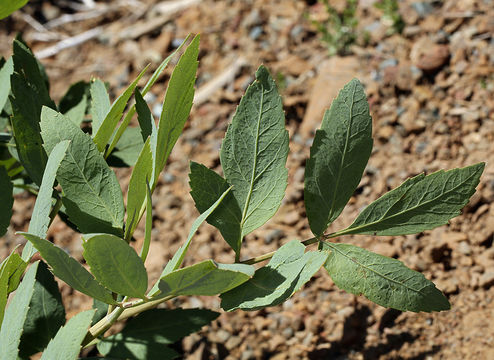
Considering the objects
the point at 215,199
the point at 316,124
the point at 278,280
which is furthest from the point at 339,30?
the point at 278,280

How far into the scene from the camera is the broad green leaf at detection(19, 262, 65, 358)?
→ 50.2 inches

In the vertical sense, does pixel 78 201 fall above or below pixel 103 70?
above

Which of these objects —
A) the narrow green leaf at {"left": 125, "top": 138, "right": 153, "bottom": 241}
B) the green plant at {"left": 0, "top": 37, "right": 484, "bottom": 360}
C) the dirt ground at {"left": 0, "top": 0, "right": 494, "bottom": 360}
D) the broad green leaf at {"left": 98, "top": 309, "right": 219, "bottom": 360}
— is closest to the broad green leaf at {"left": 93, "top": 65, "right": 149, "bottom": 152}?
the green plant at {"left": 0, "top": 37, "right": 484, "bottom": 360}

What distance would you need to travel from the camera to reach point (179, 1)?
3.12 m

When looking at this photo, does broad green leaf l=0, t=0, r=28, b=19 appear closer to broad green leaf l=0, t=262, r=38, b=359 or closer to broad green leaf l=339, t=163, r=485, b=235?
broad green leaf l=0, t=262, r=38, b=359

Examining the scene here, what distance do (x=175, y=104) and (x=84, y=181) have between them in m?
0.22

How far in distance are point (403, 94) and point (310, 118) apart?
36 centimetres

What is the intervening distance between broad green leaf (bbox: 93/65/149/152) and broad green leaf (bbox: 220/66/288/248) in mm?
185

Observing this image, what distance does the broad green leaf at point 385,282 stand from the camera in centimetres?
104

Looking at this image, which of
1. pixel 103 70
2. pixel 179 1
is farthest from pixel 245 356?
pixel 179 1

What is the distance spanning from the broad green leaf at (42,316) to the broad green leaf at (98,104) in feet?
1.18

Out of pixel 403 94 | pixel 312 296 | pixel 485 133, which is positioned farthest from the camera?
pixel 403 94

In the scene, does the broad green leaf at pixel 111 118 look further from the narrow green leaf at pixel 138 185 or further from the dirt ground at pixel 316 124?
the dirt ground at pixel 316 124

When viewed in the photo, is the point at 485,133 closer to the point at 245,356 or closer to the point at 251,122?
the point at 245,356
